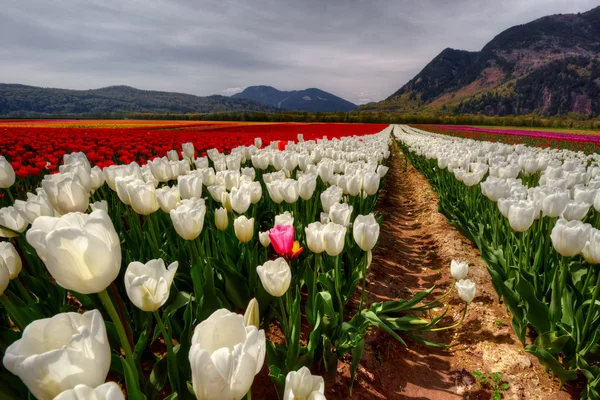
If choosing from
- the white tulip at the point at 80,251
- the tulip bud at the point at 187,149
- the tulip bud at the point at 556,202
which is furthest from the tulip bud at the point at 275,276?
the tulip bud at the point at 187,149

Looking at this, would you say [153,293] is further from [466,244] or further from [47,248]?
[466,244]

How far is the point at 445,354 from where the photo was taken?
8.70 feet

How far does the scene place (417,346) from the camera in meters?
2.75

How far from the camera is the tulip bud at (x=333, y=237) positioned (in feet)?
6.11

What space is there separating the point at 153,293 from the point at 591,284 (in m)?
2.88

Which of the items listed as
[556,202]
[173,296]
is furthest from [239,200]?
[556,202]

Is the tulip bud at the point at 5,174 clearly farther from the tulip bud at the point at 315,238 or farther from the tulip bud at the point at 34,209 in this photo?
the tulip bud at the point at 315,238

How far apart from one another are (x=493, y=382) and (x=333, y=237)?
64.4 inches

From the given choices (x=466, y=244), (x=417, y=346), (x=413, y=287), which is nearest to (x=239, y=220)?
(x=417, y=346)

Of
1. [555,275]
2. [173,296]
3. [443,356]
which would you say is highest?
[555,275]

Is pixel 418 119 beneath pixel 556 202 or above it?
above

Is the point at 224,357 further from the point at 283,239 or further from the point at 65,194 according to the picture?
the point at 65,194

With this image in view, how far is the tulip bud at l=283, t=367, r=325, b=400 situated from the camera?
95 cm

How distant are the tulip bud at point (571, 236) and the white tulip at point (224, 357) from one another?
1.96 metres
